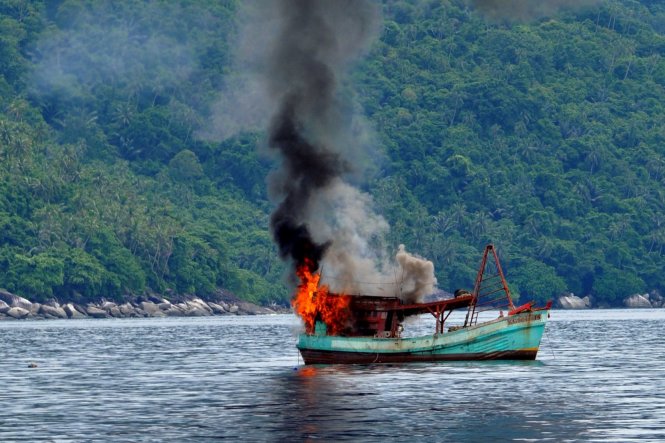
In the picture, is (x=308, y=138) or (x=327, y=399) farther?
(x=308, y=138)

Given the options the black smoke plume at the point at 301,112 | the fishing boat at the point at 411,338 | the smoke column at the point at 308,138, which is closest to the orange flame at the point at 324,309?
the fishing boat at the point at 411,338

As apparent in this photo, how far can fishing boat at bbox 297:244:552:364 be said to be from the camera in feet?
335

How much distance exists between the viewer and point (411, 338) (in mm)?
102750

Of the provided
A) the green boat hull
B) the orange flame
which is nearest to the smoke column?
the orange flame

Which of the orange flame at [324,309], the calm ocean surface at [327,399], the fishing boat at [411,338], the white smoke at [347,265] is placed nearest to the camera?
the calm ocean surface at [327,399]

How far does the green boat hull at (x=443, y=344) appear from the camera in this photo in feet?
335

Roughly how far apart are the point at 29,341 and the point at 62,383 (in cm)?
7358

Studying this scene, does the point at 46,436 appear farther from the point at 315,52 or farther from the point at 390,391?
the point at 315,52

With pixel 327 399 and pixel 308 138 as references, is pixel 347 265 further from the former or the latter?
pixel 327 399

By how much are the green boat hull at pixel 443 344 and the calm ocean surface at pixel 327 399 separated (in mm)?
1220

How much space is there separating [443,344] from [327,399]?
83.3 feet

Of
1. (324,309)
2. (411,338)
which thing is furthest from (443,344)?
(324,309)

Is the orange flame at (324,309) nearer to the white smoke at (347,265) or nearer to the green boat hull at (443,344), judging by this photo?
the green boat hull at (443,344)

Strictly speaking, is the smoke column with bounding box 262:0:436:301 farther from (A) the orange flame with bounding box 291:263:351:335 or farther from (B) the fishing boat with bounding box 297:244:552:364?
(B) the fishing boat with bounding box 297:244:552:364
